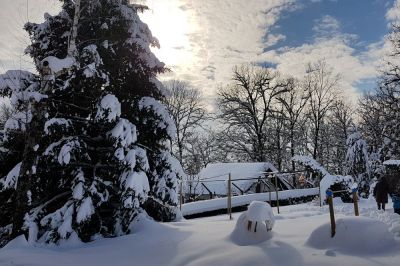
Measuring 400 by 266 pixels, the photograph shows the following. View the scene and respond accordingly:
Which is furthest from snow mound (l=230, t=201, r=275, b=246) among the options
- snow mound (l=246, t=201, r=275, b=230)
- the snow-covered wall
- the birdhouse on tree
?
the snow-covered wall

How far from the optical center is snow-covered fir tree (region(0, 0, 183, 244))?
890 cm

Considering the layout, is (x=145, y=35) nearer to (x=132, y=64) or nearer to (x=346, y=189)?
(x=132, y=64)

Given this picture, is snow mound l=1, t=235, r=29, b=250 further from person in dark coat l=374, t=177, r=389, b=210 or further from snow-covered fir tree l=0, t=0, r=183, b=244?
person in dark coat l=374, t=177, r=389, b=210

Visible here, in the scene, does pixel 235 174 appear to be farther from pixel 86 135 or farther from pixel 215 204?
pixel 86 135

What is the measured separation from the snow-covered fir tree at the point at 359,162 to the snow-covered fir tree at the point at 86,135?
1929 centimetres

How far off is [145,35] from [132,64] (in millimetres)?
1076

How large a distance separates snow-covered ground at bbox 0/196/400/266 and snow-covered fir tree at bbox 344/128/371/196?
20.5m

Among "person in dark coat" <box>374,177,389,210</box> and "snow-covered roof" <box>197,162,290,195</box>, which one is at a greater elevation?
"snow-covered roof" <box>197,162,290,195</box>

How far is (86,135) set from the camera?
984 centimetres

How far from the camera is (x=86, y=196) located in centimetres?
912

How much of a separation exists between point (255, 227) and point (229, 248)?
2.61ft

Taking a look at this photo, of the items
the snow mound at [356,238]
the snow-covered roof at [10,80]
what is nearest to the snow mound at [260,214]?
the snow mound at [356,238]

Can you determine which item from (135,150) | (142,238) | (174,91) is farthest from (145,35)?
(174,91)

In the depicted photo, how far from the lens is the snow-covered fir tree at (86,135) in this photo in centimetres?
890
